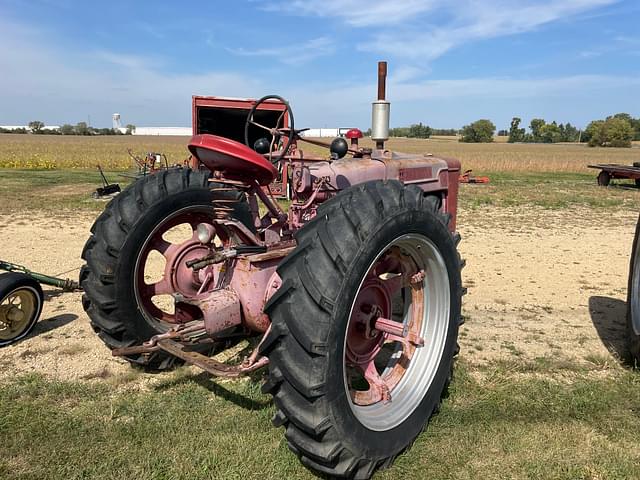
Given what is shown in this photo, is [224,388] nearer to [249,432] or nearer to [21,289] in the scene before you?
[249,432]

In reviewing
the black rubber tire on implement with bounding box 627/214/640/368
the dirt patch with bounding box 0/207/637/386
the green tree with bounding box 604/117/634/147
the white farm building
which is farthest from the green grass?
the white farm building

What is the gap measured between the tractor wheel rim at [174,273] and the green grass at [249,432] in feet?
1.47

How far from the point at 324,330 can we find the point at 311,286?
0.62 ft

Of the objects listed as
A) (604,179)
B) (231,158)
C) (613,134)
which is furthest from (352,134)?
(613,134)

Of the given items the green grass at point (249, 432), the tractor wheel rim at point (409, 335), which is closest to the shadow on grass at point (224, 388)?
the green grass at point (249, 432)

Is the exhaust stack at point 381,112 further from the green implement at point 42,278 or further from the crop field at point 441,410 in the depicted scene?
the green implement at point 42,278

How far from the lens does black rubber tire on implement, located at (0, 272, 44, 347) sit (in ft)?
12.5

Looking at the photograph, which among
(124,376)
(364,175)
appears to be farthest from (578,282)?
(124,376)

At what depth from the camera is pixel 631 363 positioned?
150 inches

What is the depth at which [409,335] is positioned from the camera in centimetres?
285

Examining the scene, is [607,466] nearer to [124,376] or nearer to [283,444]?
[283,444]

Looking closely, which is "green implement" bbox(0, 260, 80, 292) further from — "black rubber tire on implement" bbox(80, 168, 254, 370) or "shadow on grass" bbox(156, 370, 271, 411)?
"shadow on grass" bbox(156, 370, 271, 411)

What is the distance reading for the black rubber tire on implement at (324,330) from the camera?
2076 mm

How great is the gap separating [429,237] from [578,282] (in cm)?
430
